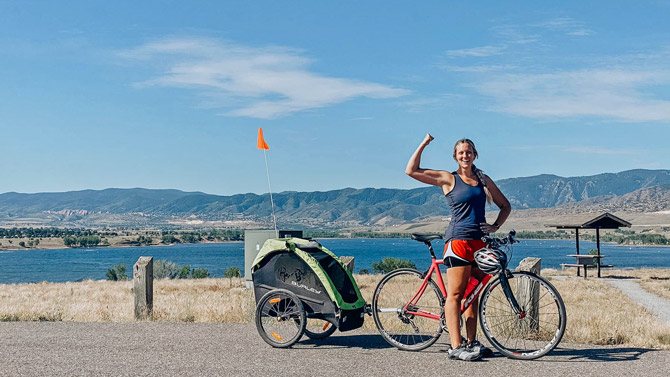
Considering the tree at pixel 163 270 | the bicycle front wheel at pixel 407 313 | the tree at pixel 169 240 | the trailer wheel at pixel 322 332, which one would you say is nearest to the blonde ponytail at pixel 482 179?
the bicycle front wheel at pixel 407 313

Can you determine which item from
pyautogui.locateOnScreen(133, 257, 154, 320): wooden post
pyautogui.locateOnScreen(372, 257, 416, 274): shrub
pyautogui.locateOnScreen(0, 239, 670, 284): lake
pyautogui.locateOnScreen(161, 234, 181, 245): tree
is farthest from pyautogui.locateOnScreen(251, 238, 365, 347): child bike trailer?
pyautogui.locateOnScreen(161, 234, 181, 245): tree

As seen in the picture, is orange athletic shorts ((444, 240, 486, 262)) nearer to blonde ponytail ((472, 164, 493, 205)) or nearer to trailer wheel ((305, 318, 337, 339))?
blonde ponytail ((472, 164, 493, 205))

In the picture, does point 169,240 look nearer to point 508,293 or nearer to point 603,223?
point 603,223

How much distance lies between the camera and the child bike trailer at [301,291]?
305 inches

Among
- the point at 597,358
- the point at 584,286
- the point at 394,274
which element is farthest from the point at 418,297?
the point at 584,286

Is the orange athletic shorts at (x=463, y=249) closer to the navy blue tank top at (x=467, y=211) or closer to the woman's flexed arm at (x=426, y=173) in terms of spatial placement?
the navy blue tank top at (x=467, y=211)

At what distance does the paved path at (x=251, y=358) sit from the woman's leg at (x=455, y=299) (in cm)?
29

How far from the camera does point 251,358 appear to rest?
7.21 m

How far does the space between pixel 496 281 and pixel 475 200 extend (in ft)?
2.83

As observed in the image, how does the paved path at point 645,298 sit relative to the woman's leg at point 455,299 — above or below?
below

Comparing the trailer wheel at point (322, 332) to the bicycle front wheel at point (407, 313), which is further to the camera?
the trailer wheel at point (322, 332)

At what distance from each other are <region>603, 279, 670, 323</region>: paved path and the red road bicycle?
9.08 meters

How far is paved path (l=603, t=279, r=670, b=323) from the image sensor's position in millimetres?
17953

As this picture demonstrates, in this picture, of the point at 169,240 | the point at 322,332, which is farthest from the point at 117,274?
the point at 169,240
